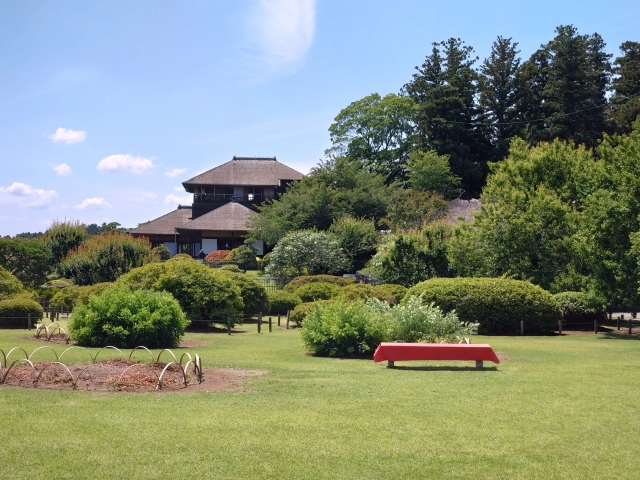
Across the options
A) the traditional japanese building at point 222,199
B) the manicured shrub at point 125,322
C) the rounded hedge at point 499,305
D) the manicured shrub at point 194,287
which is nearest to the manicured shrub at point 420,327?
the manicured shrub at point 125,322

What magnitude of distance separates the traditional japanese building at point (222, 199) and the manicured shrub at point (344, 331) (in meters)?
47.5

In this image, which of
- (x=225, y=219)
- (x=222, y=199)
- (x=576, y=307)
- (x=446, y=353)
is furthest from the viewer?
(x=222, y=199)

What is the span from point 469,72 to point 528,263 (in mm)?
46289

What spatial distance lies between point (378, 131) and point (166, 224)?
25.6 meters

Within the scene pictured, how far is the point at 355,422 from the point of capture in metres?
9.92

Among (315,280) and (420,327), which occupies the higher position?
(315,280)

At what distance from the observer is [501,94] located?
72.6 m

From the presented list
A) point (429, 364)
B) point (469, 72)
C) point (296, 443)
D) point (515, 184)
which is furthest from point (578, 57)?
point (296, 443)

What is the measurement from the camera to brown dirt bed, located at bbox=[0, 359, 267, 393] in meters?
12.4

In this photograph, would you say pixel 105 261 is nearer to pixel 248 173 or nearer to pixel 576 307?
pixel 576 307

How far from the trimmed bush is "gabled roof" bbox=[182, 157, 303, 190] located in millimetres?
46492

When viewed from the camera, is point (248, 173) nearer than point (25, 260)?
No

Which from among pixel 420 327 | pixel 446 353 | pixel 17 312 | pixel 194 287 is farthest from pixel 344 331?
pixel 17 312

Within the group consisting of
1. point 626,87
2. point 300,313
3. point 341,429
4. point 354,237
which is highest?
point 626,87
